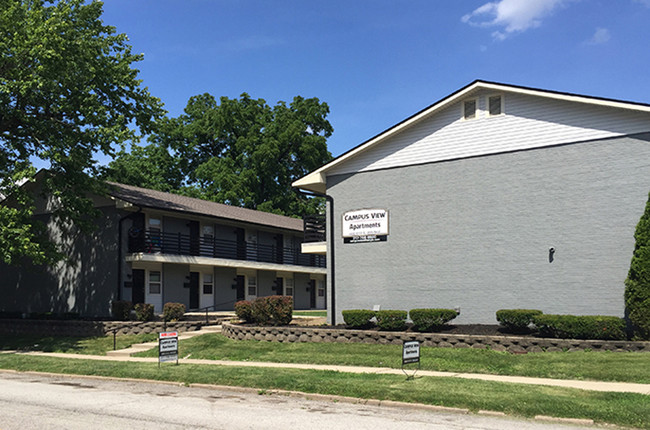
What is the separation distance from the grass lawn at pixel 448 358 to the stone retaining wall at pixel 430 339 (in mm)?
361

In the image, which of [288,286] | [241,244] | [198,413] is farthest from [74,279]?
[198,413]

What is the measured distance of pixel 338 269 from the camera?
948 inches

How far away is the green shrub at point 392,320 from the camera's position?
65.0 feet

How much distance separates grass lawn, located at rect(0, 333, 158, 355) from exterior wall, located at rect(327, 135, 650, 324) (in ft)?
26.3

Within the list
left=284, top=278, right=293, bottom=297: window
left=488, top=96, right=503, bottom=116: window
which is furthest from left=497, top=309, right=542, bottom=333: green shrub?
left=284, top=278, right=293, bottom=297: window

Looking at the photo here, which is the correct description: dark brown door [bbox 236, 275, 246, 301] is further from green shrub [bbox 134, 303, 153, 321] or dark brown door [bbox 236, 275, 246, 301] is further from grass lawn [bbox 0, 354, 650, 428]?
grass lawn [bbox 0, 354, 650, 428]

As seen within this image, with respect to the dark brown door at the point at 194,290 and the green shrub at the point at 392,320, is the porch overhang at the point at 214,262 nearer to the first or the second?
the dark brown door at the point at 194,290

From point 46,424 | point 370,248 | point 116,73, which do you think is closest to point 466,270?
point 370,248

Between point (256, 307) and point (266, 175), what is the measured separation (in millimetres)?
34387

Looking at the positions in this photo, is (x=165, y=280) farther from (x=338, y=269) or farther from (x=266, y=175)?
(x=266, y=175)

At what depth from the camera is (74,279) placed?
3027cm

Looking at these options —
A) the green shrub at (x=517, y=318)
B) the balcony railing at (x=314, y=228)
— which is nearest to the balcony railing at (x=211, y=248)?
the balcony railing at (x=314, y=228)

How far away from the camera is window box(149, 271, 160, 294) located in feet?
100

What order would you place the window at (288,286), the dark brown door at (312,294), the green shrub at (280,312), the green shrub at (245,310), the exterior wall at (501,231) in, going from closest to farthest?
the exterior wall at (501,231)
the green shrub at (280,312)
the green shrub at (245,310)
the window at (288,286)
the dark brown door at (312,294)
